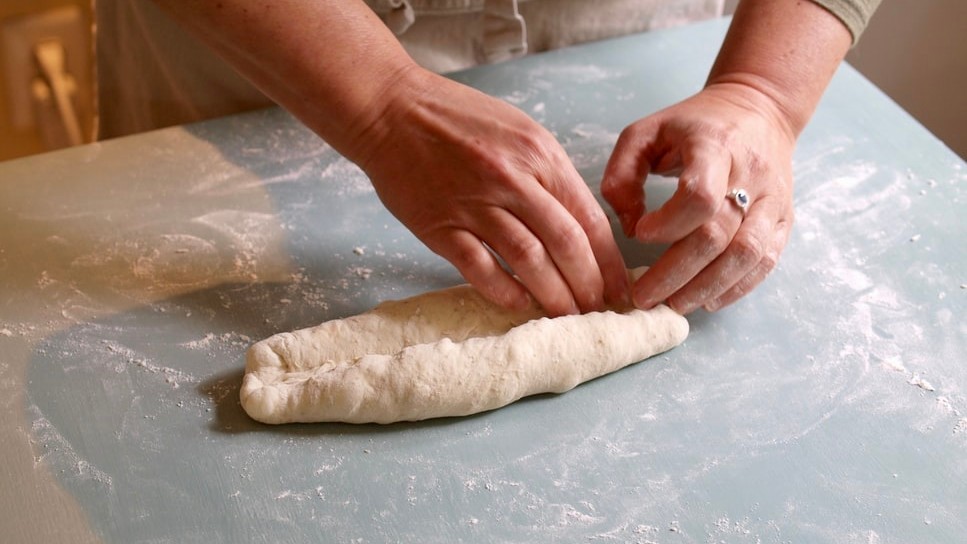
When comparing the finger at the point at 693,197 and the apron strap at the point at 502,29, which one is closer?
the finger at the point at 693,197

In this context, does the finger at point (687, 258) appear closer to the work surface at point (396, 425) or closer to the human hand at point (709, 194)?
the human hand at point (709, 194)

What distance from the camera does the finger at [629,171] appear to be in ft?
4.80

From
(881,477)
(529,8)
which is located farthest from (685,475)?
(529,8)

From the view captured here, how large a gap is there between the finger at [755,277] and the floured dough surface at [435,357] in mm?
85

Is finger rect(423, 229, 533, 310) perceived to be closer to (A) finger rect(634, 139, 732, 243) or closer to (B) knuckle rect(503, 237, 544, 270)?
(B) knuckle rect(503, 237, 544, 270)

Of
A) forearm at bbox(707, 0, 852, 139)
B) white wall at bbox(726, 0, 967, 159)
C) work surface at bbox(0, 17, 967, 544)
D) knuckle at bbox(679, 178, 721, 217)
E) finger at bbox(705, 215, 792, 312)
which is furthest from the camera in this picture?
white wall at bbox(726, 0, 967, 159)

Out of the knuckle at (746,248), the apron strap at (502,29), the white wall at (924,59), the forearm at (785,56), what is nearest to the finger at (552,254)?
the knuckle at (746,248)

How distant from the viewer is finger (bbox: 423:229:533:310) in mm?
1352

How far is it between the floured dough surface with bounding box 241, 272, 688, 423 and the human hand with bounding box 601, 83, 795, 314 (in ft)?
0.24

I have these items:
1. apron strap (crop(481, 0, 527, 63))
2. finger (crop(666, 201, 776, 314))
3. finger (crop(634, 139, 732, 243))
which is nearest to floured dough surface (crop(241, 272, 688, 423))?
finger (crop(666, 201, 776, 314))

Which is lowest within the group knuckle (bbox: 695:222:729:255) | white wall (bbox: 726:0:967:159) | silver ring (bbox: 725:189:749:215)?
white wall (bbox: 726:0:967:159)

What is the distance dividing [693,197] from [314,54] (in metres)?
0.60

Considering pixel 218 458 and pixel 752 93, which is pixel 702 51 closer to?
pixel 752 93

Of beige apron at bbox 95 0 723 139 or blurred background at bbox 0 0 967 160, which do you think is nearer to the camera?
beige apron at bbox 95 0 723 139
